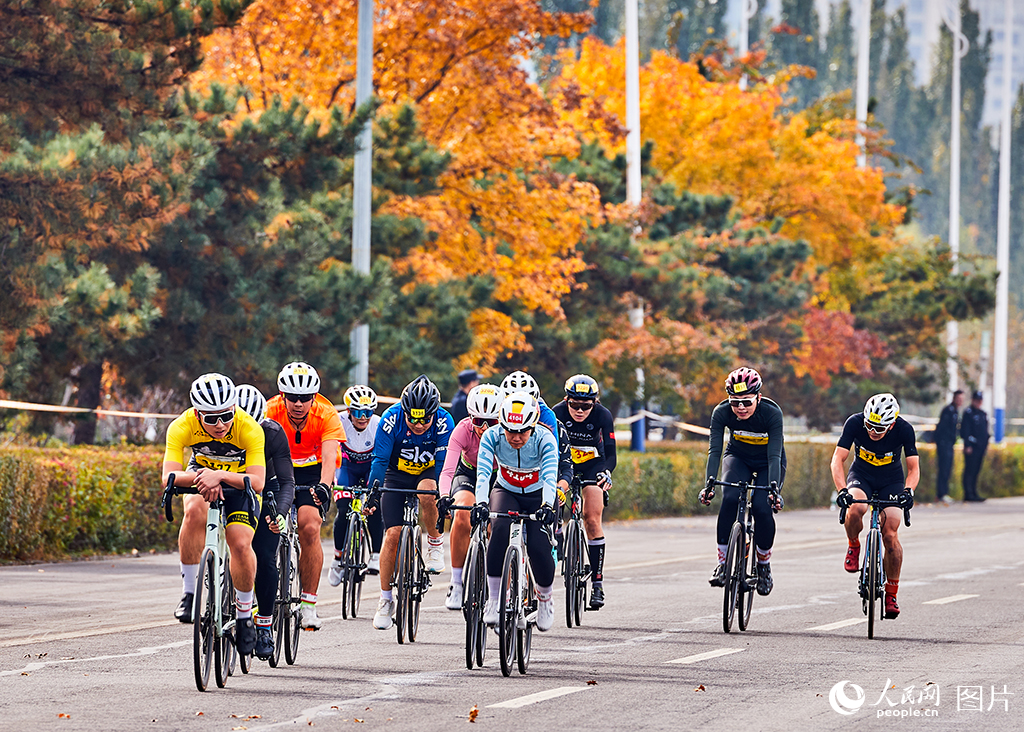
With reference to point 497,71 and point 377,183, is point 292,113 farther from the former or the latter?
point 497,71

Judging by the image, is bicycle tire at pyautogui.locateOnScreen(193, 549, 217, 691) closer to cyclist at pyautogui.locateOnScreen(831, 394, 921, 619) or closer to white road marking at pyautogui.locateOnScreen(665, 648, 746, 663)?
white road marking at pyautogui.locateOnScreen(665, 648, 746, 663)

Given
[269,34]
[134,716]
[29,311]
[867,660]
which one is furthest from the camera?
[269,34]

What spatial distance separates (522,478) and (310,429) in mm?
1795

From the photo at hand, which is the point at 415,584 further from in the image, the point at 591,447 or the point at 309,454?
the point at 591,447

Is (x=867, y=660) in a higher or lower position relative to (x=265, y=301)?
lower

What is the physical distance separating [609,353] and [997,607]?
62.2ft

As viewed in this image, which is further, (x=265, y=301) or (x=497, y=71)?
(x=497, y=71)

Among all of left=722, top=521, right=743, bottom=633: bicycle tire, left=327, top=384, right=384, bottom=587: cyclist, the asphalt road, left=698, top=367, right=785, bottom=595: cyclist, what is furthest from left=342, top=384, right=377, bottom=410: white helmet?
left=722, top=521, right=743, bottom=633: bicycle tire

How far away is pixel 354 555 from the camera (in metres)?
14.5

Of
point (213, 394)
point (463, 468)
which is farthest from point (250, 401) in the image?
point (463, 468)

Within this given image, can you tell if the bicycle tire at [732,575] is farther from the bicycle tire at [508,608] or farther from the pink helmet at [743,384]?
the bicycle tire at [508,608]

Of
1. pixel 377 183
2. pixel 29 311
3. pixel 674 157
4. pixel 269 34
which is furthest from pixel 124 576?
pixel 674 157

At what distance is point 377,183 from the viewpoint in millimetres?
27578

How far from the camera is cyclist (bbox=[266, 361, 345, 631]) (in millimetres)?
11633
